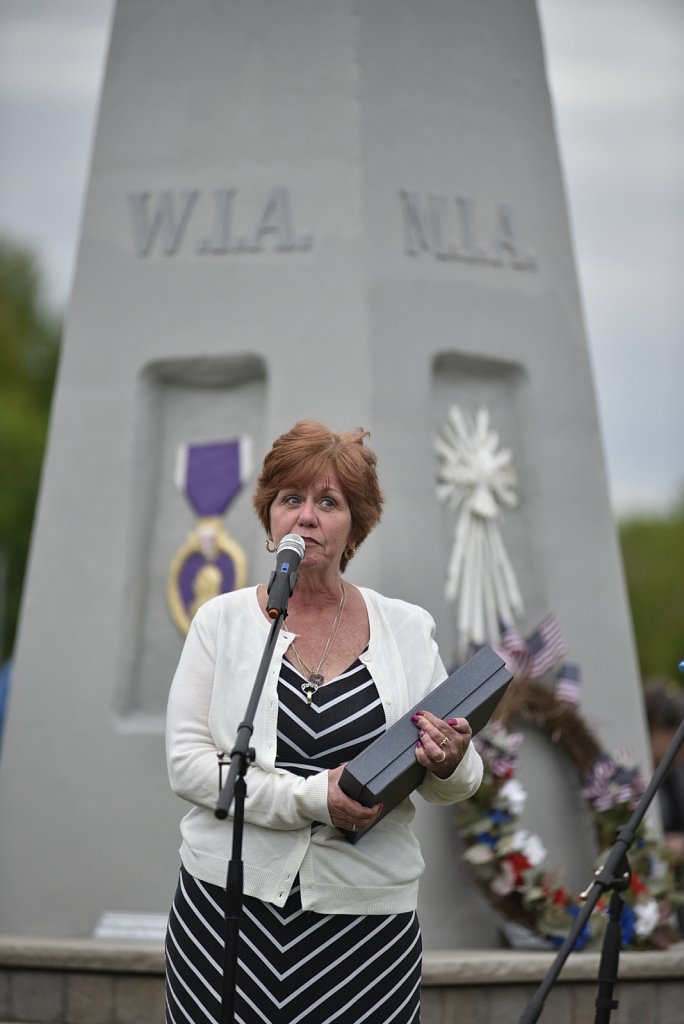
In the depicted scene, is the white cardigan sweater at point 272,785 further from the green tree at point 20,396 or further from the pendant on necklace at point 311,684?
the green tree at point 20,396

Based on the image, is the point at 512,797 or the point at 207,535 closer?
the point at 512,797

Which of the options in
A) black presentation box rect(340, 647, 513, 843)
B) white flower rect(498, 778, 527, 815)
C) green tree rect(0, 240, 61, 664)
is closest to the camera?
black presentation box rect(340, 647, 513, 843)

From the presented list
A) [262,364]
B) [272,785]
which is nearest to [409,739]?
[272,785]

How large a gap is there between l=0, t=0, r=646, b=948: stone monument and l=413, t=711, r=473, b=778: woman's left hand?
9.43 ft

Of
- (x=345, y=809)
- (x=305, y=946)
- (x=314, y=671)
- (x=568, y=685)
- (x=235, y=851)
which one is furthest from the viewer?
(x=568, y=685)

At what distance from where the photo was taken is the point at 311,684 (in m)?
3.27

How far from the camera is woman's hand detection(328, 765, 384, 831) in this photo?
3066 millimetres

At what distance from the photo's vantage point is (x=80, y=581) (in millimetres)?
6469

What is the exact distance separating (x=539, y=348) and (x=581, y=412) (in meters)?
0.41

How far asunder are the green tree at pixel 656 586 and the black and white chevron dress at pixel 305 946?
3025 cm

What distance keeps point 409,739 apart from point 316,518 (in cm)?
60

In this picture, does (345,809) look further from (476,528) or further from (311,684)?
(476,528)

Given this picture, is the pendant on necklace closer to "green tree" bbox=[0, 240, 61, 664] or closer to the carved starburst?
the carved starburst

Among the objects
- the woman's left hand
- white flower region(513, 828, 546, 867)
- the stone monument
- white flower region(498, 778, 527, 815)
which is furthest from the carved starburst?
the woman's left hand
